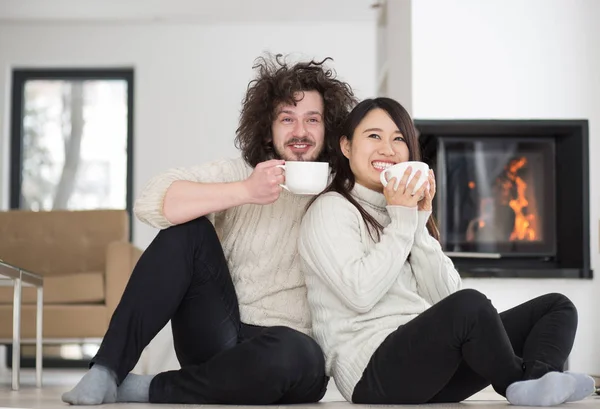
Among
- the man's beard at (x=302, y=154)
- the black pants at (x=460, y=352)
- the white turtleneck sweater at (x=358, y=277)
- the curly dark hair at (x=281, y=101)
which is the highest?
the curly dark hair at (x=281, y=101)

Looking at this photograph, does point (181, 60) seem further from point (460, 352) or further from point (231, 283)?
point (460, 352)

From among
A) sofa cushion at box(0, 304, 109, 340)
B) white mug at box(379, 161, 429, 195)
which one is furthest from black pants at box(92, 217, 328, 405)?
sofa cushion at box(0, 304, 109, 340)

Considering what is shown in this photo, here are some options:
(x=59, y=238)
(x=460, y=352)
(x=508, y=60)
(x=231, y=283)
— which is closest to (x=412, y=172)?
(x=460, y=352)

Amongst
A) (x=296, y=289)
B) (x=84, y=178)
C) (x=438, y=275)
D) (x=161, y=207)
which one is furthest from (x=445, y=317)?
(x=84, y=178)

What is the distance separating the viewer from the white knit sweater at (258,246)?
212cm

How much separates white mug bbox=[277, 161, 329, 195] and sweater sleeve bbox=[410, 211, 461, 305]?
0.25 m

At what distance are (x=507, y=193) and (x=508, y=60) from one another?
0.61 metres

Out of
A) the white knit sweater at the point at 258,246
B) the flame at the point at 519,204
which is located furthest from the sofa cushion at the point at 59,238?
the white knit sweater at the point at 258,246

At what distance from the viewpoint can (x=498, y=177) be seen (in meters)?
4.36

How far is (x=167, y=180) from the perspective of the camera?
2094 mm

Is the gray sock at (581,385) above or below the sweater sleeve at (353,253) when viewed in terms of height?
below

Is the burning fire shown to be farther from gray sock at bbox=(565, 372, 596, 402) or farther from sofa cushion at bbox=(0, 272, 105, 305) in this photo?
gray sock at bbox=(565, 372, 596, 402)

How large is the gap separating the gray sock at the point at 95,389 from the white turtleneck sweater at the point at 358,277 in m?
0.44

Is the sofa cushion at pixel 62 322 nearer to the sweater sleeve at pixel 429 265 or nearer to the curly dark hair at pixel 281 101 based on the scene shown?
the curly dark hair at pixel 281 101
